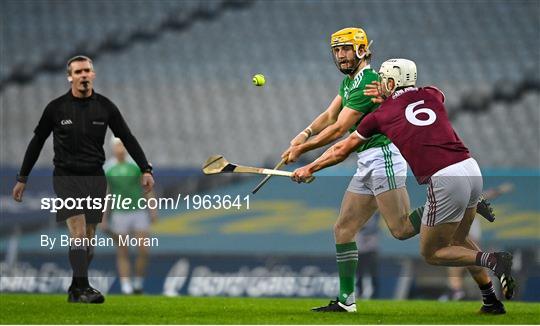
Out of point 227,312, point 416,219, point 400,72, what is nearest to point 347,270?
point 416,219

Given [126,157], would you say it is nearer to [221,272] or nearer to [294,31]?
[221,272]

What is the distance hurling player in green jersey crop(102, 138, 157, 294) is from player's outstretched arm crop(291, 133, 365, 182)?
12.9ft

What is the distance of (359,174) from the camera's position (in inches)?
351

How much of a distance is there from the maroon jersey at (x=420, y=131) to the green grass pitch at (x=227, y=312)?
3.64ft

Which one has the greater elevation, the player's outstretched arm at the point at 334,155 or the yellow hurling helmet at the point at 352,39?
the yellow hurling helmet at the point at 352,39

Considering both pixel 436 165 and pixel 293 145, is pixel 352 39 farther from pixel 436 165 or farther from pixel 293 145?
pixel 436 165

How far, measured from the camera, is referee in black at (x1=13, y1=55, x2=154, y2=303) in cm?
960

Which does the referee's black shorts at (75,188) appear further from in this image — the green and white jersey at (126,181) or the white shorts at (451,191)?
the white shorts at (451,191)

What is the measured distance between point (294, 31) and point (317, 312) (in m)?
9.89

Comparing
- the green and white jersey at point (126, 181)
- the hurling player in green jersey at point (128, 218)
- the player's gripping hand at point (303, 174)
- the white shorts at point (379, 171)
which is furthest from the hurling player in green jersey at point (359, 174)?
the hurling player in green jersey at point (128, 218)

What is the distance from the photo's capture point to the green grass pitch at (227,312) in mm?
8047

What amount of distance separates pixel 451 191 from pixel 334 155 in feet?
2.96

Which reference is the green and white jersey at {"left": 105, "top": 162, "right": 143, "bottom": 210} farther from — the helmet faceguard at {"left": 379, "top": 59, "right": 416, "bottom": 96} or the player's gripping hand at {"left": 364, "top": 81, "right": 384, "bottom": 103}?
the helmet faceguard at {"left": 379, "top": 59, "right": 416, "bottom": 96}

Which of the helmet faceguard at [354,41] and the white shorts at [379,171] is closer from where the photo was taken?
the white shorts at [379,171]
